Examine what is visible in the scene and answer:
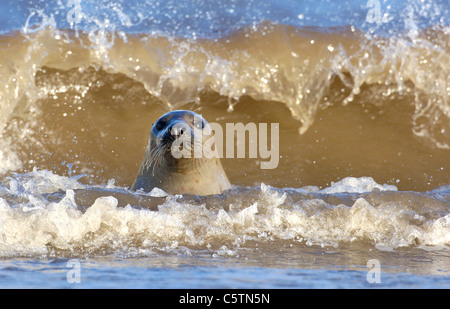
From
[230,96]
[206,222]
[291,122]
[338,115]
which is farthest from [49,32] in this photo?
[206,222]

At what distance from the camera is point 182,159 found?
5.02 m

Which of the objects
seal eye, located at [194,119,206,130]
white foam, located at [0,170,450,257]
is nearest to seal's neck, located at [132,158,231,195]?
seal eye, located at [194,119,206,130]

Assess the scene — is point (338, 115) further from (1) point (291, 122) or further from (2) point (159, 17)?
(2) point (159, 17)

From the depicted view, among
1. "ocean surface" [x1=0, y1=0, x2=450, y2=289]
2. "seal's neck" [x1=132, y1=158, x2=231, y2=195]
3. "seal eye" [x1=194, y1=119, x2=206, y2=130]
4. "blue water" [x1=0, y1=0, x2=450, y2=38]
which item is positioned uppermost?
"blue water" [x1=0, y1=0, x2=450, y2=38]

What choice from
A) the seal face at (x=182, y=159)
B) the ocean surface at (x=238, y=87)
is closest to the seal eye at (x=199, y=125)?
the seal face at (x=182, y=159)

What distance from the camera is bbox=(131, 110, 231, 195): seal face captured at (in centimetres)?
493


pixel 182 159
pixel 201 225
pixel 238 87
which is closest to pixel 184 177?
A: pixel 182 159

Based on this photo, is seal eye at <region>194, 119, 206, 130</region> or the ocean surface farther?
the ocean surface

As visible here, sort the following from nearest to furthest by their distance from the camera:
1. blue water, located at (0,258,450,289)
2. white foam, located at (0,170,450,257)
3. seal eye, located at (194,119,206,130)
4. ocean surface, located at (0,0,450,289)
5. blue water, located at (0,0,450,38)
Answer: blue water, located at (0,258,450,289) < white foam, located at (0,170,450,257) < seal eye, located at (194,119,206,130) < ocean surface, located at (0,0,450,289) < blue water, located at (0,0,450,38)

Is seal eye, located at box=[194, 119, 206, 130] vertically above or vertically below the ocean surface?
below

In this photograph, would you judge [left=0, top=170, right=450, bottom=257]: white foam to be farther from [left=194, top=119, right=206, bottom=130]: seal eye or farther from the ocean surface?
the ocean surface

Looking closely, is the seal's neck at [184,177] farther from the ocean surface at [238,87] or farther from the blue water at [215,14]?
the blue water at [215,14]

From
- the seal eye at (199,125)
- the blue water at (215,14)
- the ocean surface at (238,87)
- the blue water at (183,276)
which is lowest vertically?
the blue water at (183,276)

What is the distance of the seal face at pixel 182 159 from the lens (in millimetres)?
4934
